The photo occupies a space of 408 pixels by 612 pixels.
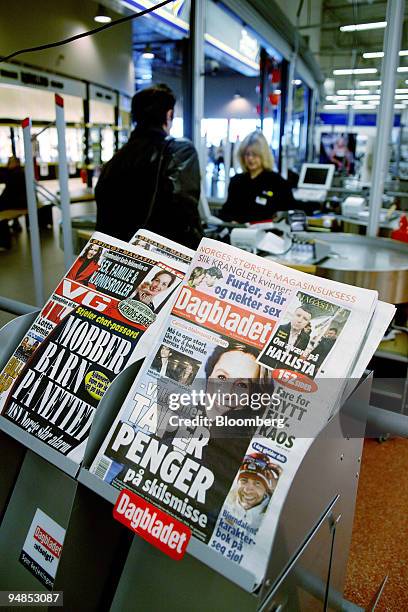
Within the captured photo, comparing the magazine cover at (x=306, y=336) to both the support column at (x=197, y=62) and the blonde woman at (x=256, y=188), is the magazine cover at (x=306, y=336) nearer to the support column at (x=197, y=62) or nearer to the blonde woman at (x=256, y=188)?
the blonde woman at (x=256, y=188)

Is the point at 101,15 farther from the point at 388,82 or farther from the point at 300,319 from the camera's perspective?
the point at 300,319

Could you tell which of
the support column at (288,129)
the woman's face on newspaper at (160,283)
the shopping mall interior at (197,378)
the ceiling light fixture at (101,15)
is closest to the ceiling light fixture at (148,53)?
the support column at (288,129)

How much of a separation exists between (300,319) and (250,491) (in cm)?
23

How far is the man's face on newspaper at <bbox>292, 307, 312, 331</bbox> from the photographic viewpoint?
67 cm

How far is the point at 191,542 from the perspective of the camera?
0.60 m

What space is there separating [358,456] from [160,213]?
141 cm

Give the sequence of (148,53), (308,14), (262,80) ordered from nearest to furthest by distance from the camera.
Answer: (308,14) → (262,80) → (148,53)

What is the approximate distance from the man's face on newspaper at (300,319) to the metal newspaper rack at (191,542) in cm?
12

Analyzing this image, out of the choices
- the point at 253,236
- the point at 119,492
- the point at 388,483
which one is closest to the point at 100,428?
the point at 119,492

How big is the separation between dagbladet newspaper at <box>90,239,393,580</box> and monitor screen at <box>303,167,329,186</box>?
5090mm

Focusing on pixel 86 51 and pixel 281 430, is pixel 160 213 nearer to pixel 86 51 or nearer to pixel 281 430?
pixel 281 430

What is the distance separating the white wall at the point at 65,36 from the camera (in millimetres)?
3803

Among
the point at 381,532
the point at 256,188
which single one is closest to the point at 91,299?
the point at 381,532

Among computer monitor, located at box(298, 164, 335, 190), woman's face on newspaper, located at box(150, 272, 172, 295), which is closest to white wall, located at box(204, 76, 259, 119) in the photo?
computer monitor, located at box(298, 164, 335, 190)
